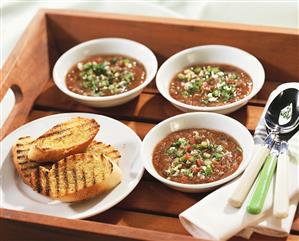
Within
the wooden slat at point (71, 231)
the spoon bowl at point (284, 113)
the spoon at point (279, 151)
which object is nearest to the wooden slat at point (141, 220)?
the wooden slat at point (71, 231)

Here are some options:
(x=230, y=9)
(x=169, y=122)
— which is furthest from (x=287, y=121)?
(x=230, y=9)

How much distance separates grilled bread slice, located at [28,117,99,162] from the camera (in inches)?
75.3

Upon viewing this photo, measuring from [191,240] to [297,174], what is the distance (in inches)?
16.3

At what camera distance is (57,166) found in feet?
6.20

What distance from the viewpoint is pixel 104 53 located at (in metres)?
2.44

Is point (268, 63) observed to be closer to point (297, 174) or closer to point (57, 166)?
point (297, 174)

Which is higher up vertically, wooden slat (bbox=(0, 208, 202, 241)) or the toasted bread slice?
wooden slat (bbox=(0, 208, 202, 241))

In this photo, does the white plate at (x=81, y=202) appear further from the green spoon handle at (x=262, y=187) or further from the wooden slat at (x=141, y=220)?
the green spoon handle at (x=262, y=187)

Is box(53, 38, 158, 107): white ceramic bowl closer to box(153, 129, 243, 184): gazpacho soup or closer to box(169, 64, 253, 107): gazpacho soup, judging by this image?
box(169, 64, 253, 107): gazpacho soup

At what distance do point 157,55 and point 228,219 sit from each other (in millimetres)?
881

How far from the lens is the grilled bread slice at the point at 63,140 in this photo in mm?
1913

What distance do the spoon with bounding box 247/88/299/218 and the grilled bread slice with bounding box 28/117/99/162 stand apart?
0.51 metres

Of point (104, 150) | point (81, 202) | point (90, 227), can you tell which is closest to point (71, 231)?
point (90, 227)

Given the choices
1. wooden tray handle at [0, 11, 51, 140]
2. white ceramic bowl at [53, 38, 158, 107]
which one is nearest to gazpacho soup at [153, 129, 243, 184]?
white ceramic bowl at [53, 38, 158, 107]
